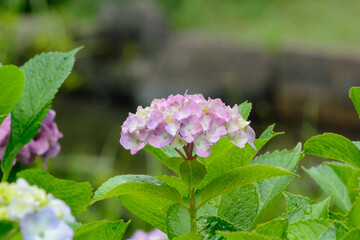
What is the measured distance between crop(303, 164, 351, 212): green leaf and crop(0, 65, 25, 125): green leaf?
0.95 feet

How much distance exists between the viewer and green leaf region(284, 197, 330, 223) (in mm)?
435

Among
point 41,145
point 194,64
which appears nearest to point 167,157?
point 41,145

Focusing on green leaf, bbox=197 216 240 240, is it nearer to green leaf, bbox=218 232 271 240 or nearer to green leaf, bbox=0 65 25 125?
green leaf, bbox=218 232 271 240

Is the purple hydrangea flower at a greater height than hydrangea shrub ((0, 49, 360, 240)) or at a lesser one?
greater

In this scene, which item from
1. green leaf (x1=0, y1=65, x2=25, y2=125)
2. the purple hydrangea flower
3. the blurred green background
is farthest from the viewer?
the blurred green background

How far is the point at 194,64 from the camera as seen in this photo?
15.3 feet

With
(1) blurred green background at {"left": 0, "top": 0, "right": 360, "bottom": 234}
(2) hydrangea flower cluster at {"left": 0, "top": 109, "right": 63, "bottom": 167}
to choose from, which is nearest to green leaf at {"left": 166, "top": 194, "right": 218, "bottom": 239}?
(2) hydrangea flower cluster at {"left": 0, "top": 109, "right": 63, "bottom": 167}

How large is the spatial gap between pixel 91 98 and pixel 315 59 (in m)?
1.94

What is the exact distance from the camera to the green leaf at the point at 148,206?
48 cm

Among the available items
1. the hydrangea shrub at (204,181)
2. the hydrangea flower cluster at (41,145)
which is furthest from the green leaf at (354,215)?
the hydrangea flower cluster at (41,145)

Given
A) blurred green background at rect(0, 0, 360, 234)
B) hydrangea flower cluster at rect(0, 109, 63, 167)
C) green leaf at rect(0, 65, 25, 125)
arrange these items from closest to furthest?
green leaf at rect(0, 65, 25, 125)
hydrangea flower cluster at rect(0, 109, 63, 167)
blurred green background at rect(0, 0, 360, 234)

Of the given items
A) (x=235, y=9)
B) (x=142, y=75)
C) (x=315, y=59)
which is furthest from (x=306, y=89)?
(x=235, y=9)

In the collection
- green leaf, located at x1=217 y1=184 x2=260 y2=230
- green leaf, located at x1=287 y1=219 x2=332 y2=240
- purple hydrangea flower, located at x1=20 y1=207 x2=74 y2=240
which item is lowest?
green leaf, located at x1=217 y1=184 x2=260 y2=230

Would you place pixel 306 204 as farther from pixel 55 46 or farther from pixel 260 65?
pixel 260 65
